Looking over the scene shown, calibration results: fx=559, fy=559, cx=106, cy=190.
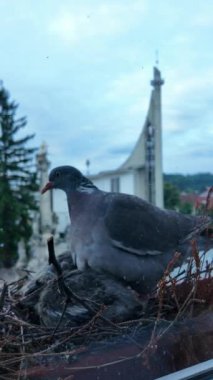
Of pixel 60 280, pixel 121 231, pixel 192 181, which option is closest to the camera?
pixel 60 280

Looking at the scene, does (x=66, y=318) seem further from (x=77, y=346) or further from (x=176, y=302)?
(x=176, y=302)

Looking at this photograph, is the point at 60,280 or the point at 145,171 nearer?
the point at 60,280

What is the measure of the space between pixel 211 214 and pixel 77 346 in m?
0.86

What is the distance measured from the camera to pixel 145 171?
278cm

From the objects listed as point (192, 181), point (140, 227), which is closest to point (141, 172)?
point (192, 181)

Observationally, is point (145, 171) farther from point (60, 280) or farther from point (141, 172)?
point (60, 280)

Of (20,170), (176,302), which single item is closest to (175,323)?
(176,302)

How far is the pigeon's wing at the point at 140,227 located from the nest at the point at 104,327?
0.27 m

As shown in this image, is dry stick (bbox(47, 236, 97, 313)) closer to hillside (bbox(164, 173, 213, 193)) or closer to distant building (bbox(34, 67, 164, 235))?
hillside (bbox(164, 173, 213, 193))

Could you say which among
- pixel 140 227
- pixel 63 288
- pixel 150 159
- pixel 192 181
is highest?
pixel 150 159

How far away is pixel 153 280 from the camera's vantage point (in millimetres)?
1847

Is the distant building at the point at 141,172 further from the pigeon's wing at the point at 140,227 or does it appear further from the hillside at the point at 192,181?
the pigeon's wing at the point at 140,227

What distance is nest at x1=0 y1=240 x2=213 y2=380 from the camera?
50.3 inches

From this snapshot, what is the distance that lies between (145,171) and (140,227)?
0.79 m
